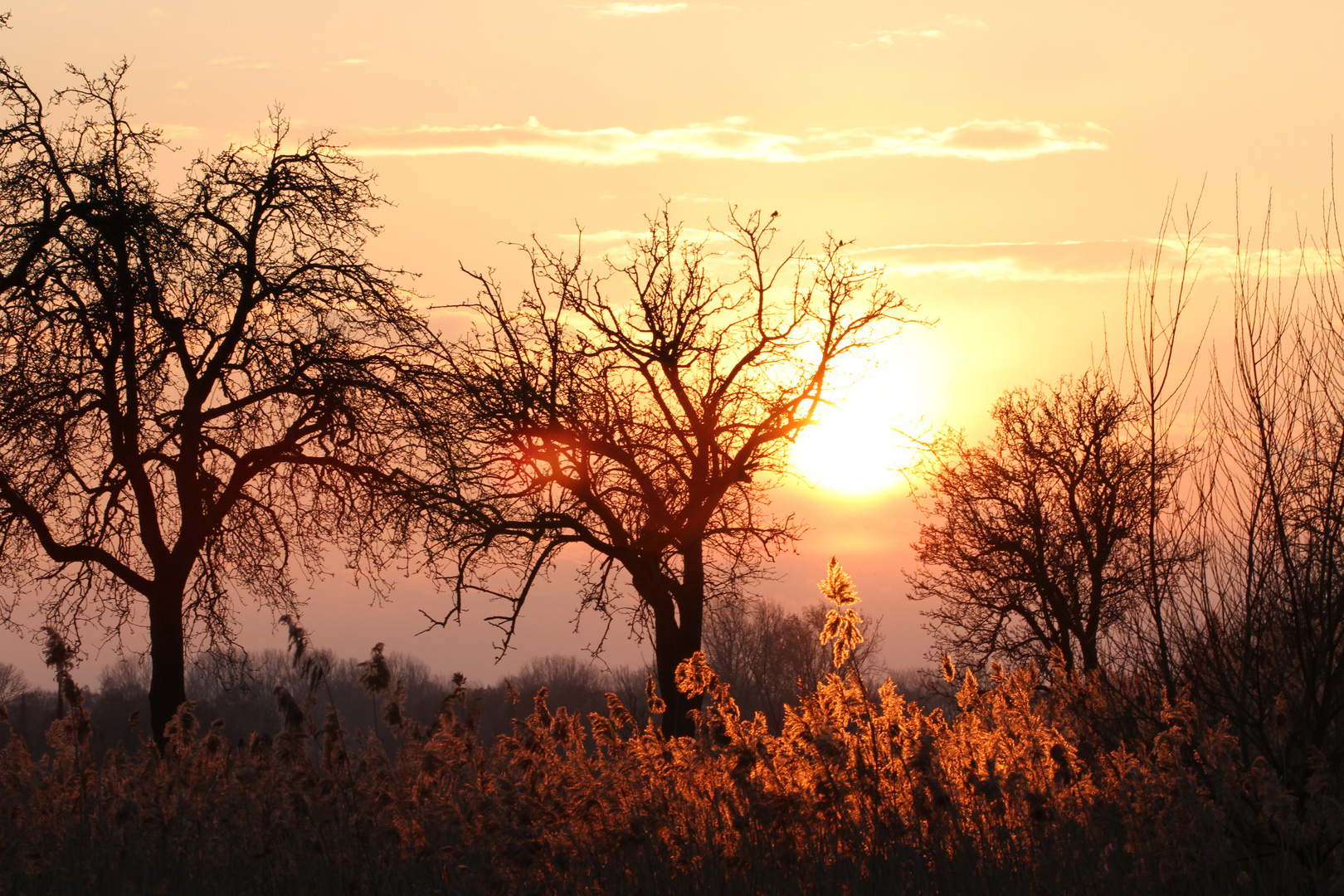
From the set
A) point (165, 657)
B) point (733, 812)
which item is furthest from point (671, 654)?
point (733, 812)

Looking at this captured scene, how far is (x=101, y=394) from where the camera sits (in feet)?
49.5

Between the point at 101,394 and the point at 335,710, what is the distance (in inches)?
379

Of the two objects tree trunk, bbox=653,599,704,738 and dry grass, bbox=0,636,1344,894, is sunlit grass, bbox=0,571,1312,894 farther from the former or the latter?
tree trunk, bbox=653,599,704,738

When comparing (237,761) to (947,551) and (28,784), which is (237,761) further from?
(947,551)

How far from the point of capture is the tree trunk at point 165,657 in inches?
585

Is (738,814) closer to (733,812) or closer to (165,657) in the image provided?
(733,812)

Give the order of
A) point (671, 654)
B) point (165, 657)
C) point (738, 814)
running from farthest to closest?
point (671, 654), point (165, 657), point (738, 814)

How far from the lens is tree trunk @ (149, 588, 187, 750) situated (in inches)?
585

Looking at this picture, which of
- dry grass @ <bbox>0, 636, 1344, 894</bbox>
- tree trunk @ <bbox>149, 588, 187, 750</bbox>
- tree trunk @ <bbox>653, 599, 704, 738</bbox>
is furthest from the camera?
tree trunk @ <bbox>653, 599, 704, 738</bbox>

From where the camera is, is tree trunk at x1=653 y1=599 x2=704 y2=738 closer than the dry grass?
No

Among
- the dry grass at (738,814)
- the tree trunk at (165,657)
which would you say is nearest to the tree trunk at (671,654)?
the tree trunk at (165,657)

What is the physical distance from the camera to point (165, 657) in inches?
590

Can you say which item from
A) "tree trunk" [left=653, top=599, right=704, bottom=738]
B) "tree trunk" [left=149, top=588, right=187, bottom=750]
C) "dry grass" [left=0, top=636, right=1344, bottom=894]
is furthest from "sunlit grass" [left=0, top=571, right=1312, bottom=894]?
"tree trunk" [left=653, top=599, right=704, bottom=738]

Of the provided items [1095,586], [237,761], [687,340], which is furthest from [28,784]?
[1095,586]
